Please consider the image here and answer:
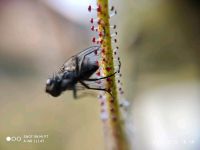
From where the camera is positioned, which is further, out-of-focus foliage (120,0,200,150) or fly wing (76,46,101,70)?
out-of-focus foliage (120,0,200,150)

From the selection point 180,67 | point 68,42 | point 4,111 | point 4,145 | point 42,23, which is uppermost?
point 42,23

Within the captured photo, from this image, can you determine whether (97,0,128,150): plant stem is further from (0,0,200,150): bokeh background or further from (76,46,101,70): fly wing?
(0,0,200,150): bokeh background

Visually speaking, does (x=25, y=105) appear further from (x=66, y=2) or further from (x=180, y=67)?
(x=180, y=67)

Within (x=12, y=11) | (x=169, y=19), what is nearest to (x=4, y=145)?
(x=12, y=11)

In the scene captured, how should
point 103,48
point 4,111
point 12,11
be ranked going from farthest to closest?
point 12,11
point 4,111
point 103,48

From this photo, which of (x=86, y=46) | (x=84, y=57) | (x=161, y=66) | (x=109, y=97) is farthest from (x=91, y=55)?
(x=161, y=66)

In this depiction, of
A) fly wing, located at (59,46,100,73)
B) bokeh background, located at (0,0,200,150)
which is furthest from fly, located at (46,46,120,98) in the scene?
bokeh background, located at (0,0,200,150)
